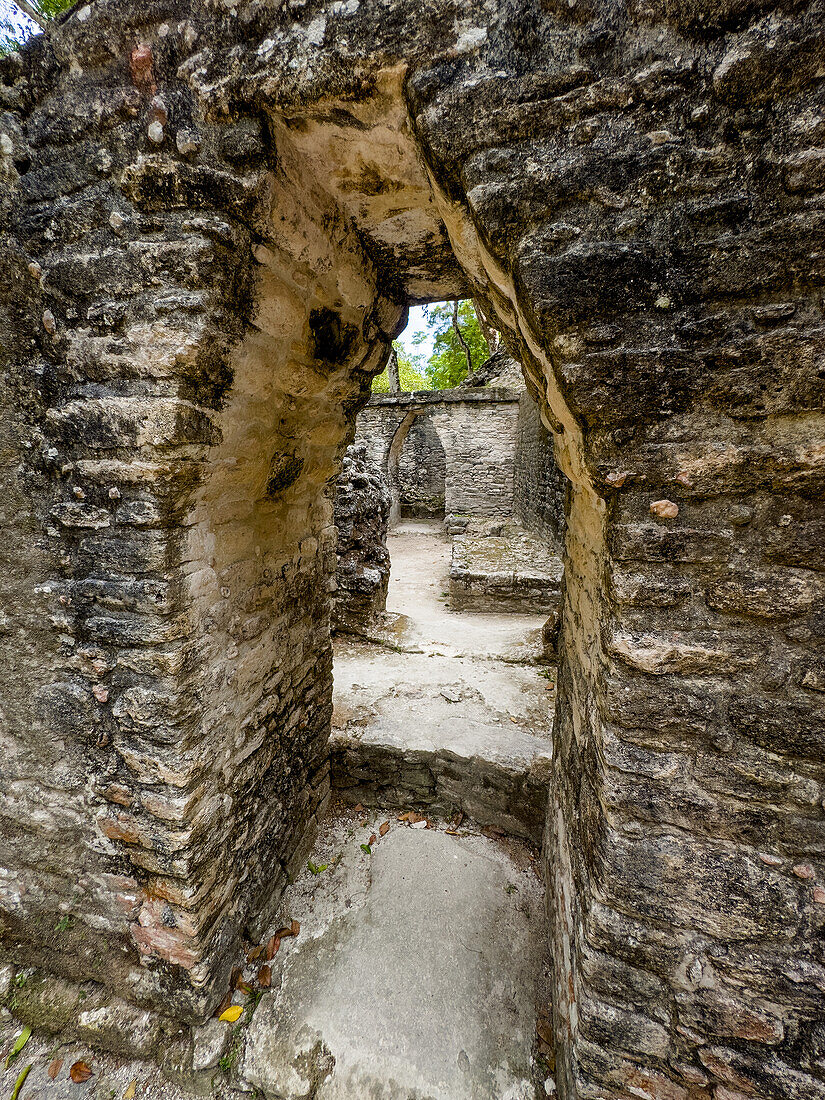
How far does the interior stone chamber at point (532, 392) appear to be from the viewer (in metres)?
1.01

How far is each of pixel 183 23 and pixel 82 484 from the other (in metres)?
1.35

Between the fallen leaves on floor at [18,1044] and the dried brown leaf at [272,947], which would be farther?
the dried brown leaf at [272,947]

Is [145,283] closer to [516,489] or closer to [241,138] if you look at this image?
[241,138]

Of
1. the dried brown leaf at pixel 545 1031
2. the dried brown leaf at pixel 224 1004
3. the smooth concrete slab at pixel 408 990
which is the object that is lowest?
the dried brown leaf at pixel 545 1031

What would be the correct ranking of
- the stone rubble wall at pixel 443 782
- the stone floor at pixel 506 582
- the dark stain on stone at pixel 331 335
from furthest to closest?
the stone floor at pixel 506 582, the stone rubble wall at pixel 443 782, the dark stain on stone at pixel 331 335

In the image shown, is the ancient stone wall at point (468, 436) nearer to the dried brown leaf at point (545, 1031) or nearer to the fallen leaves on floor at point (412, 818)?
the fallen leaves on floor at point (412, 818)

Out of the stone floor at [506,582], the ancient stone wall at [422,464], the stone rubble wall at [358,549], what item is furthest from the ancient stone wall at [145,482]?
the ancient stone wall at [422,464]

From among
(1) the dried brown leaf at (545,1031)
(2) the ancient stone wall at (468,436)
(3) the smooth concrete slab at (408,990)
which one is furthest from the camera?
(2) the ancient stone wall at (468,436)

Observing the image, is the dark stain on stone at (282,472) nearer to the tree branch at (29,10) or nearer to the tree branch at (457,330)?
the tree branch at (29,10)

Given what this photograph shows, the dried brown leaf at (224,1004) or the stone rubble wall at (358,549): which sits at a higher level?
the stone rubble wall at (358,549)

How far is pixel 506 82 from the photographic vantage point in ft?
3.46

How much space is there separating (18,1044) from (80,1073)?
0.98 ft

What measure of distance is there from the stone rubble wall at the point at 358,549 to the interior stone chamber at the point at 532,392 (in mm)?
3252

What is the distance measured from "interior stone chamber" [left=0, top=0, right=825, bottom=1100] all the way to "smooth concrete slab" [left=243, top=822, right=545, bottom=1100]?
0.27 metres
